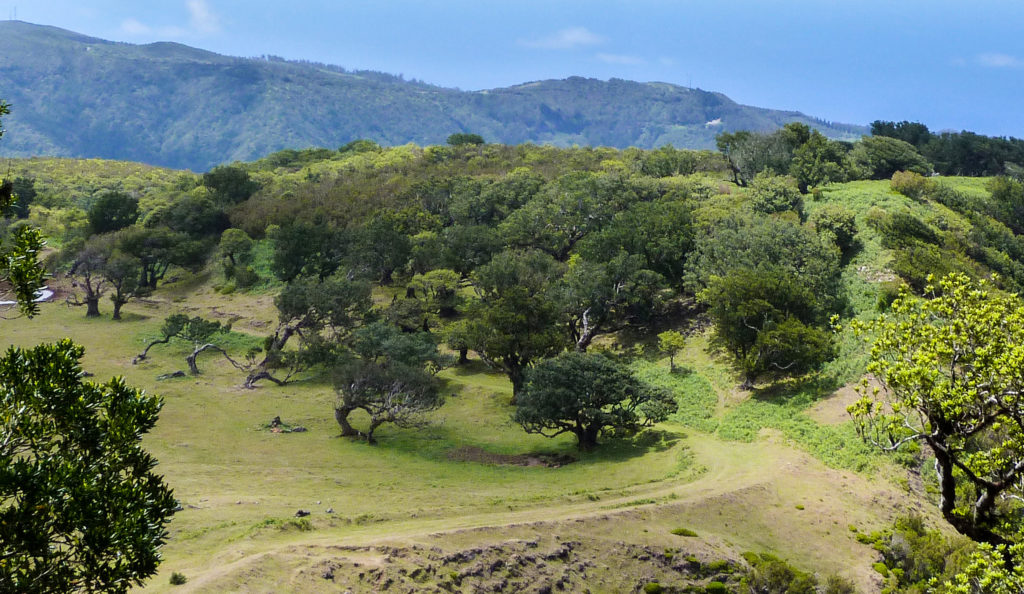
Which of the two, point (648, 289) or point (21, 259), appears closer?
point (21, 259)

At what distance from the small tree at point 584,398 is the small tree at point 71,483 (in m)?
23.3

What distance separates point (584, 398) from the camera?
33.7m

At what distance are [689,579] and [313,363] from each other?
32.5 meters

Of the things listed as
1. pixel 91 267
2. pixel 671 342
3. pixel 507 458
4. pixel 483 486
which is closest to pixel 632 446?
pixel 507 458

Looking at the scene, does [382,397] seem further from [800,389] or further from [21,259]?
[21,259]

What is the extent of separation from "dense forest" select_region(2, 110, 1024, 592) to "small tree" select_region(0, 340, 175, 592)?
5346 millimetres

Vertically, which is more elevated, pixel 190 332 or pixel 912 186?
pixel 912 186

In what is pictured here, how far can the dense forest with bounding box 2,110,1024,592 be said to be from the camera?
14.4m

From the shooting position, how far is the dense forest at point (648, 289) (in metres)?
14.4

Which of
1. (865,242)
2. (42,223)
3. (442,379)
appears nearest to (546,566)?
(442,379)

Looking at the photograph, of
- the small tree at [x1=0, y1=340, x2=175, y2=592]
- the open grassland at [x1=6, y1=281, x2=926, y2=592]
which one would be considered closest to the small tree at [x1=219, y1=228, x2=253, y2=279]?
the open grassland at [x1=6, y1=281, x2=926, y2=592]

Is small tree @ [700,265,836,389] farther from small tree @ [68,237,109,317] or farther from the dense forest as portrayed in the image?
small tree @ [68,237,109,317]

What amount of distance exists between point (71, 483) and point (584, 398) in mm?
25695

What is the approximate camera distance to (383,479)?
91.8 ft
